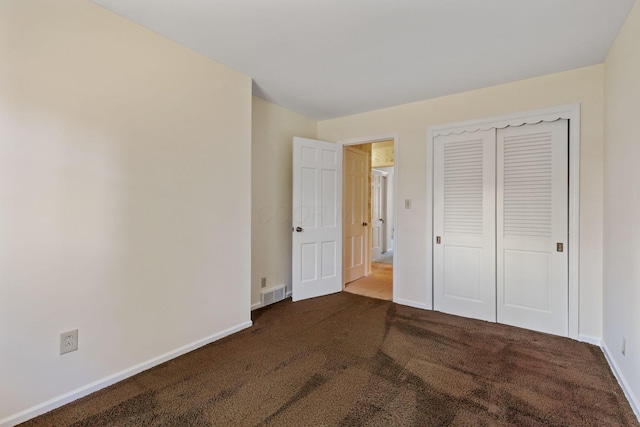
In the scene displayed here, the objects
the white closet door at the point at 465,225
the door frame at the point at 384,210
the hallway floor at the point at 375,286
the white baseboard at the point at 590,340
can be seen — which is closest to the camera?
the white baseboard at the point at 590,340

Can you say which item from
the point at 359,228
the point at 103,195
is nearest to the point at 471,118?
the point at 359,228

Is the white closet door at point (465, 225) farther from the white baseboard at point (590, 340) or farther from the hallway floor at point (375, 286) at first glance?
the hallway floor at point (375, 286)

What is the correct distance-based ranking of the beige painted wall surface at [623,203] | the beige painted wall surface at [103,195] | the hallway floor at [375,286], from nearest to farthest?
the beige painted wall surface at [103,195] < the beige painted wall surface at [623,203] < the hallway floor at [375,286]

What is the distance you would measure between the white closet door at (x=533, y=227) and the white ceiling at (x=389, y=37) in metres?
0.65

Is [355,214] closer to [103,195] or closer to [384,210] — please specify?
[384,210]

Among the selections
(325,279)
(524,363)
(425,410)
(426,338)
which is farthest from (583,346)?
(325,279)

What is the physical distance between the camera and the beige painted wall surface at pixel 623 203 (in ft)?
5.57

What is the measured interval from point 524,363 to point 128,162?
3.20 meters

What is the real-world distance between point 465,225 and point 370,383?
1.96 m

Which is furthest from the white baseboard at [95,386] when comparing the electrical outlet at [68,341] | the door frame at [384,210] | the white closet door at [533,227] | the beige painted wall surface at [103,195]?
the door frame at [384,210]

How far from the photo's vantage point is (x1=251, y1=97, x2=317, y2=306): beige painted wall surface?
3389mm

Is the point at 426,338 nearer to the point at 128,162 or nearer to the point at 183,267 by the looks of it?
the point at 183,267

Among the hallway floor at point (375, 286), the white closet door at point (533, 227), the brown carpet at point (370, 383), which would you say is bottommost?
the brown carpet at point (370, 383)

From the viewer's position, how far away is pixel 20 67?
1.56m
